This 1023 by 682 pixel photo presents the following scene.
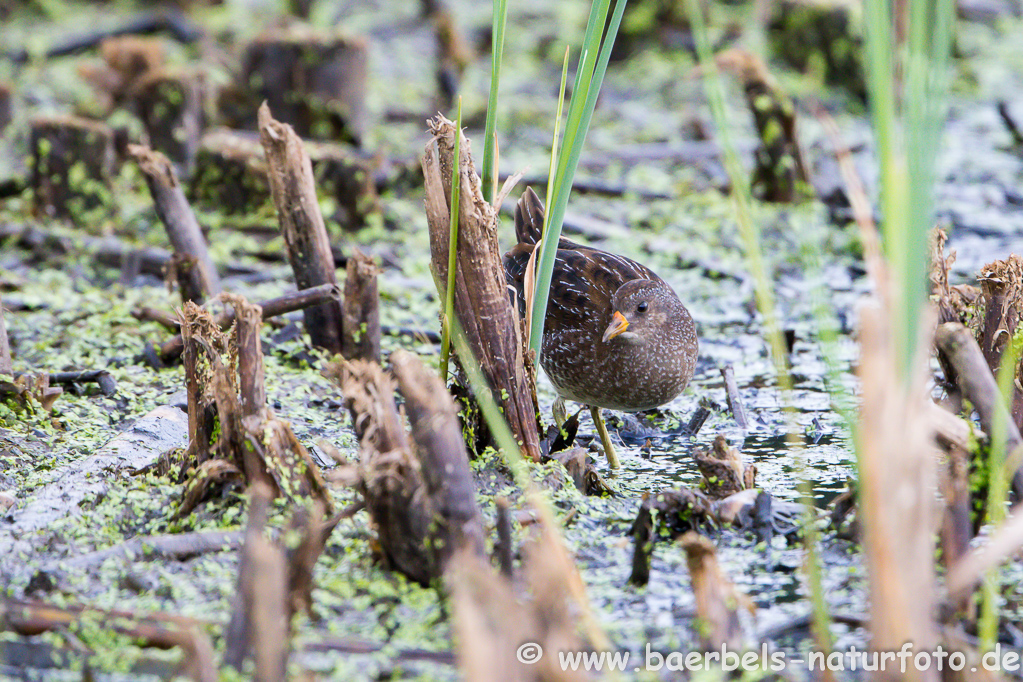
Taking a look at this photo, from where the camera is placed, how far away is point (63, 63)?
8625 millimetres

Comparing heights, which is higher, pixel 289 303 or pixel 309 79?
pixel 309 79

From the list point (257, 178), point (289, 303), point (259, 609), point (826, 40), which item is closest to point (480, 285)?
point (289, 303)

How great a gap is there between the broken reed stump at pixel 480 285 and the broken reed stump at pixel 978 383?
4.02 feet

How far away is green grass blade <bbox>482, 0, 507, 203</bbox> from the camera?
2.79 m

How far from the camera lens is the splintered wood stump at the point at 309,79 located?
22.6 feet

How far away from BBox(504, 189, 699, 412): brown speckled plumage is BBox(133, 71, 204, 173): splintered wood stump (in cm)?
336

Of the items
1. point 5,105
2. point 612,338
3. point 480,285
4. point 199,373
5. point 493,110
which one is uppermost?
point 5,105

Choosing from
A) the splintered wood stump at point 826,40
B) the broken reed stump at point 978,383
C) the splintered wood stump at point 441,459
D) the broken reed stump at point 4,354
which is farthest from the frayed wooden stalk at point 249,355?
the splintered wood stump at point 826,40

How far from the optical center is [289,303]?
158 inches

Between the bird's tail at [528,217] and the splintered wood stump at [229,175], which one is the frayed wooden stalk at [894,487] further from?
the splintered wood stump at [229,175]

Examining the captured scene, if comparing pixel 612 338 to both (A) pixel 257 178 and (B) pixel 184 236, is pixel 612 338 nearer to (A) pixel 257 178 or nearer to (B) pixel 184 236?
(B) pixel 184 236

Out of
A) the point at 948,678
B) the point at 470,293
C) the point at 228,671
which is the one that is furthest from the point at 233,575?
the point at 948,678

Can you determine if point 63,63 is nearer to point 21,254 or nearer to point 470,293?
point 21,254

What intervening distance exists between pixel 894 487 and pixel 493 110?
170 cm
